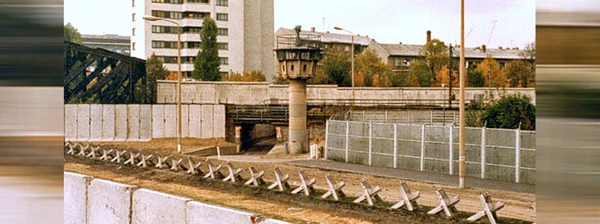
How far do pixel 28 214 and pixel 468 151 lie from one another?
1062 centimetres

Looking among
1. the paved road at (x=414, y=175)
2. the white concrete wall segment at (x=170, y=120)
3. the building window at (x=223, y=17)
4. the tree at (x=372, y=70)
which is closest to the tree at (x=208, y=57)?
the building window at (x=223, y=17)

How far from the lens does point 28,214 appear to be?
690 millimetres

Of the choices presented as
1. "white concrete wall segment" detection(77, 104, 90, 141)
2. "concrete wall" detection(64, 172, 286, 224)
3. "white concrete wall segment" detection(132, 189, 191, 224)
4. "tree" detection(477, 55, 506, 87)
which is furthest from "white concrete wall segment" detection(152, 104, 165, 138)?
"white concrete wall segment" detection(132, 189, 191, 224)

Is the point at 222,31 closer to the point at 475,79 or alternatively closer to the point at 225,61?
the point at 225,61

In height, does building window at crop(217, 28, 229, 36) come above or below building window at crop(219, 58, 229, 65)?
above

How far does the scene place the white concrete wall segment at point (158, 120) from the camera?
62.5 ft

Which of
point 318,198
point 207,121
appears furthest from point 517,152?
point 207,121

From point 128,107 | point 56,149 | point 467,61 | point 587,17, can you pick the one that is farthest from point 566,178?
point 128,107

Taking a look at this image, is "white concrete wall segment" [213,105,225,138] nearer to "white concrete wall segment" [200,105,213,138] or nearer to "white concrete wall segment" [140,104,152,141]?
"white concrete wall segment" [200,105,213,138]

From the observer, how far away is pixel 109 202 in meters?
6.30

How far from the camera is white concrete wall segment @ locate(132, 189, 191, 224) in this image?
5.48 metres

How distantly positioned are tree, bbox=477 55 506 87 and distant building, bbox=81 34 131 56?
30.7 feet

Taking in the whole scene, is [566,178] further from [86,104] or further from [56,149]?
[86,104]

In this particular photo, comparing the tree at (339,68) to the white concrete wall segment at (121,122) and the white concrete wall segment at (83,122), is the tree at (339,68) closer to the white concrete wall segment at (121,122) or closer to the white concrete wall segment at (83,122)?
the white concrete wall segment at (121,122)
